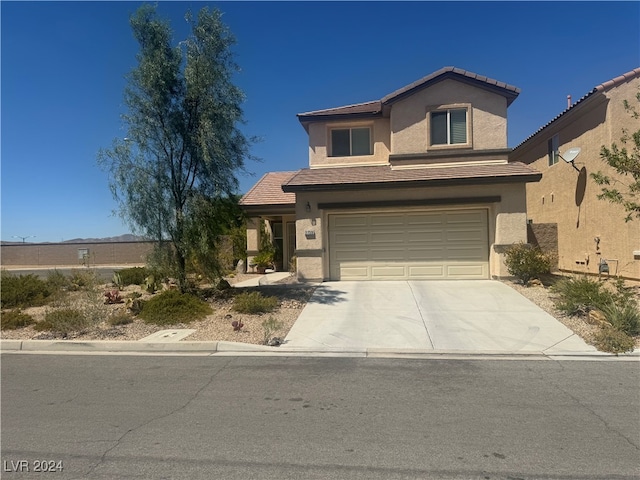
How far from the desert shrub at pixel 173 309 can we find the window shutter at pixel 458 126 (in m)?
10.5

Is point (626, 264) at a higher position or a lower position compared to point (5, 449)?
higher

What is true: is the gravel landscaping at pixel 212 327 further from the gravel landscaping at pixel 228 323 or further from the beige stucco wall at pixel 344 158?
the beige stucco wall at pixel 344 158

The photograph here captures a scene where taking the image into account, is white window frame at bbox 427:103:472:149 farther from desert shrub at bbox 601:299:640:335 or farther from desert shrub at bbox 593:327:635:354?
desert shrub at bbox 593:327:635:354

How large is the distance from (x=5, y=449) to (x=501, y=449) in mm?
4835

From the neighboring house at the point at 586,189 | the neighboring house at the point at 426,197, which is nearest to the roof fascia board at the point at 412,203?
the neighboring house at the point at 426,197

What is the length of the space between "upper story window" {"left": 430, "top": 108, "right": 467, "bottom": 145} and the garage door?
297cm

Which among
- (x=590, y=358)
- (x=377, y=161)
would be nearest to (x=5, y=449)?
(x=590, y=358)

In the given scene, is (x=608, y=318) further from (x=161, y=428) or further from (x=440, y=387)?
(x=161, y=428)

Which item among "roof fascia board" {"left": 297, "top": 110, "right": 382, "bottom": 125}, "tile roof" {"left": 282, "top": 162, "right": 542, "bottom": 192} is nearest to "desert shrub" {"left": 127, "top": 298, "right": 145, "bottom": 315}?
"tile roof" {"left": 282, "top": 162, "right": 542, "bottom": 192}

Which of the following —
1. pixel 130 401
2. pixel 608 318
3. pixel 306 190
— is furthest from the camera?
pixel 306 190

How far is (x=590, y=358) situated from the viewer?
23.8ft

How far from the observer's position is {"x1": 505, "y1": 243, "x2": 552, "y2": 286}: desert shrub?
12.5m
